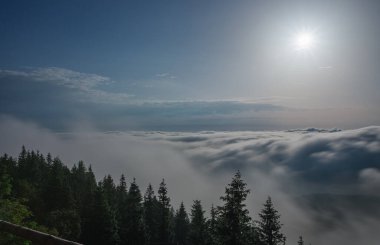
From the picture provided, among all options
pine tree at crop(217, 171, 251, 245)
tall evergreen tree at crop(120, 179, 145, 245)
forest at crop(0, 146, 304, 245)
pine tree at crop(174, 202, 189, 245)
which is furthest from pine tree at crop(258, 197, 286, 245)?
pine tree at crop(174, 202, 189, 245)

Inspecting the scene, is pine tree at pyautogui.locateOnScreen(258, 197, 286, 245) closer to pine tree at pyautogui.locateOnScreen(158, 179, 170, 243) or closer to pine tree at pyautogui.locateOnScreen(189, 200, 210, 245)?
pine tree at pyautogui.locateOnScreen(189, 200, 210, 245)

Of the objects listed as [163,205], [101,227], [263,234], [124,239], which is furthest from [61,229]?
[263,234]

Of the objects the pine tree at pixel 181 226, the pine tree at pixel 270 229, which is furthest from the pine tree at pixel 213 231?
the pine tree at pixel 181 226

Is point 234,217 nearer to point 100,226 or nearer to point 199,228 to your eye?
point 100,226

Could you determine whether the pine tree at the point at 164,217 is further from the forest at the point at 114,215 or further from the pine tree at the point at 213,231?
the pine tree at the point at 213,231

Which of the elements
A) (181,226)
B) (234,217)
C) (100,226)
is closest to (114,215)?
(100,226)

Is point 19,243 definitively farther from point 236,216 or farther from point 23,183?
point 23,183

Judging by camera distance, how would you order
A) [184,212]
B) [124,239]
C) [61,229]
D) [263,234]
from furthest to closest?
[184,212] → [124,239] → [61,229] → [263,234]
